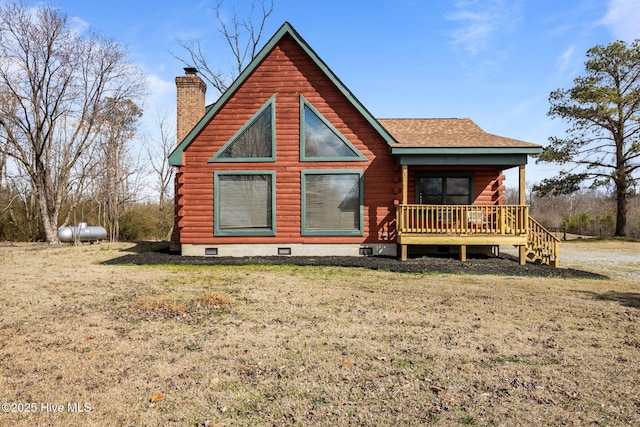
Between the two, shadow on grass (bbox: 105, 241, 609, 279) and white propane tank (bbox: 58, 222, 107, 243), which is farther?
white propane tank (bbox: 58, 222, 107, 243)

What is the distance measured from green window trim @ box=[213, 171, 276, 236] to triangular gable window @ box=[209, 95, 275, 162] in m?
0.51

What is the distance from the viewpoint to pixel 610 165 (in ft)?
94.6

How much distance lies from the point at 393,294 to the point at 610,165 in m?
28.3

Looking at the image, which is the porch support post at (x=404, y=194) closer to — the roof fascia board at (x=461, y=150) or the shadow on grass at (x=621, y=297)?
the roof fascia board at (x=461, y=150)

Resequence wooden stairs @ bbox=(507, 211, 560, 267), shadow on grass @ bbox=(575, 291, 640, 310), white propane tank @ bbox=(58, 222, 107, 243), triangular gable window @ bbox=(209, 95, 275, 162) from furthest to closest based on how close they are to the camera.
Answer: white propane tank @ bbox=(58, 222, 107, 243) < triangular gable window @ bbox=(209, 95, 275, 162) < wooden stairs @ bbox=(507, 211, 560, 267) < shadow on grass @ bbox=(575, 291, 640, 310)

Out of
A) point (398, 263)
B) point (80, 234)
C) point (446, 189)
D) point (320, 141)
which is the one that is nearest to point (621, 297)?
point (398, 263)

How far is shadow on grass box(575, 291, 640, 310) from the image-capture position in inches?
314

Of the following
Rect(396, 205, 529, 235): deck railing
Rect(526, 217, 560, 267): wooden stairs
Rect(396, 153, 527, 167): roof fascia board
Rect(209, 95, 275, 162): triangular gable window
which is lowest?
Rect(526, 217, 560, 267): wooden stairs

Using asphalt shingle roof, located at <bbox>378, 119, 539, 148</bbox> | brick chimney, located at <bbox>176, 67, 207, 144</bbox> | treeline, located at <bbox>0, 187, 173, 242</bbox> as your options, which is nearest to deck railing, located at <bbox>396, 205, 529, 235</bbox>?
asphalt shingle roof, located at <bbox>378, 119, 539, 148</bbox>

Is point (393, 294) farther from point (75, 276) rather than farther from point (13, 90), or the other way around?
point (13, 90)

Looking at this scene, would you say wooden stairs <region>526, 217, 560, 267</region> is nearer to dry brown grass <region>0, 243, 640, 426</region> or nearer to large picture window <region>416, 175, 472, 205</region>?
large picture window <region>416, 175, 472, 205</region>

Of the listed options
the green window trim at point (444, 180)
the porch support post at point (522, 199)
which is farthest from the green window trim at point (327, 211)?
the porch support post at point (522, 199)

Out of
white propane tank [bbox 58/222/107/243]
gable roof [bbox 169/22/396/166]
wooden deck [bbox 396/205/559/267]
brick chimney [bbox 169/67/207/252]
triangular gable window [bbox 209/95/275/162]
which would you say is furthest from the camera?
white propane tank [bbox 58/222/107/243]

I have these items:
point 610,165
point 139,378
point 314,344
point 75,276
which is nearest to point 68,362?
point 139,378
